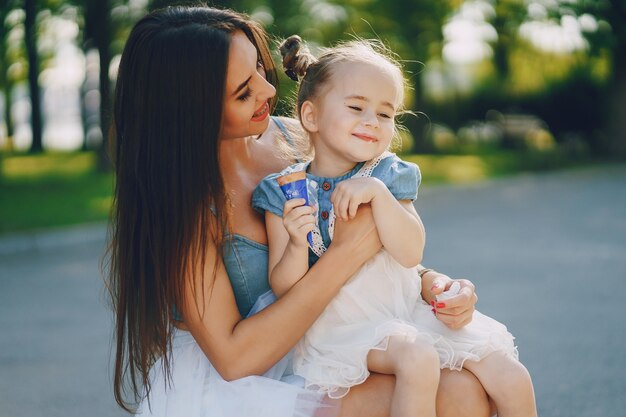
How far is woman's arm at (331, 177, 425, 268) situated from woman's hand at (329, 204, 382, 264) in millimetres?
30

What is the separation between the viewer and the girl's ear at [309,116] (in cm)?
283

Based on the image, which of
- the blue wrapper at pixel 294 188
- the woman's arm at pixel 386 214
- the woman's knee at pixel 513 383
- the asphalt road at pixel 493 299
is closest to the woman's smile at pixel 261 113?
the blue wrapper at pixel 294 188

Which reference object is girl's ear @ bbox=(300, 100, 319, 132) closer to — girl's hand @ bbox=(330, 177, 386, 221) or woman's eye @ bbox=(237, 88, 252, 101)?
woman's eye @ bbox=(237, 88, 252, 101)

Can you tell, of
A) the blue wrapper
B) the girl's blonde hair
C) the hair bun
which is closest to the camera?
the blue wrapper

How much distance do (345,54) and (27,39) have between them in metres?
22.6

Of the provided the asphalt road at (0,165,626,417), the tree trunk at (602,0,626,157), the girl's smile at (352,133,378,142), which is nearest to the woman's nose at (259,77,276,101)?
the girl's smile at (352,133,378,142)

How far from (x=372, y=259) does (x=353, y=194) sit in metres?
0.26

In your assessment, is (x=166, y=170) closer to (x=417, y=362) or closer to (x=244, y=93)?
(x=244, y=93)

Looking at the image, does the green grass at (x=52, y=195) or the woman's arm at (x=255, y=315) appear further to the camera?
the green grass at (x=52, y=195)

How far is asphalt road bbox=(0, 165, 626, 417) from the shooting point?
15.1 ft

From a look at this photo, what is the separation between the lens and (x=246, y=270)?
269 centimetres

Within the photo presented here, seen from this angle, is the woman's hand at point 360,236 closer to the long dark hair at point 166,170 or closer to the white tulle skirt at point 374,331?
the white tulle skirt at point 374,331

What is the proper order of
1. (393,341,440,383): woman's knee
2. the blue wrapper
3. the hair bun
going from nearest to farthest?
(393,341,440,383): woman's knee → the blue wrapper → the hair bun

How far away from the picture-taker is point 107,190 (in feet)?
46.4
